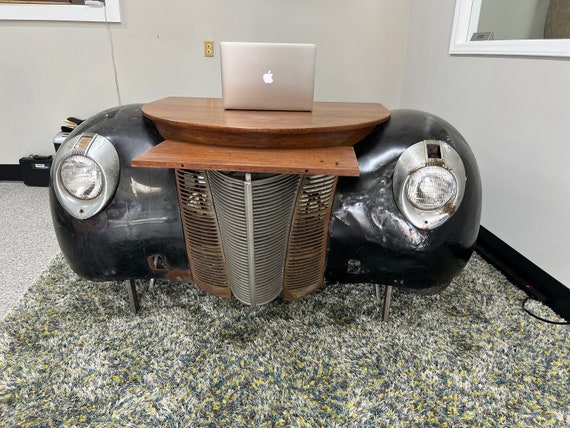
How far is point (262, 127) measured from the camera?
1076 mm

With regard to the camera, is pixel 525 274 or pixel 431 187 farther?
pixel 525 274

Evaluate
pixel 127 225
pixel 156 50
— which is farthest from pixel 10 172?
pixel 127 225

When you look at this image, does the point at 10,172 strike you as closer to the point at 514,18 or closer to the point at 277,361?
the point at 277,361

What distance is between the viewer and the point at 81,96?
279 cm

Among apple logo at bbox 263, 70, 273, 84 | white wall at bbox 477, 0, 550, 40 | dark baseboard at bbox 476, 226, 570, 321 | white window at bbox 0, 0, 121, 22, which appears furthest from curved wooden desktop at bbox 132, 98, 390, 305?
white window at bbox 0, 0, 121, 22

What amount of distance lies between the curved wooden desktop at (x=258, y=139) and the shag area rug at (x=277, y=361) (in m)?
0.63

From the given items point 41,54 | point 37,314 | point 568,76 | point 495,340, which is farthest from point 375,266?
point 41,54

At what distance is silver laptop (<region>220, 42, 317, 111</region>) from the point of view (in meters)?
1.25

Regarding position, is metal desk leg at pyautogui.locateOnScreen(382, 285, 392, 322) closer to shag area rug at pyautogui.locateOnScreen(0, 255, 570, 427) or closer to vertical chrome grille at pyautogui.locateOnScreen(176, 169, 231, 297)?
shag area rug at pyautogui.locateOnScreen(0, 255, 570, 427)

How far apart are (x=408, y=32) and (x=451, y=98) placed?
923 millimetres

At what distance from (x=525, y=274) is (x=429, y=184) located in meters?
0.92

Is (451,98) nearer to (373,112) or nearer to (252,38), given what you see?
(373,112)

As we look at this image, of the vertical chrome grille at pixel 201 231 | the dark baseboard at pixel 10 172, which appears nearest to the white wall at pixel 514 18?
the vertical chrome grille at pixel 201 231

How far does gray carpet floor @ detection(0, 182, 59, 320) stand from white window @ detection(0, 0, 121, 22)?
1.20 m
